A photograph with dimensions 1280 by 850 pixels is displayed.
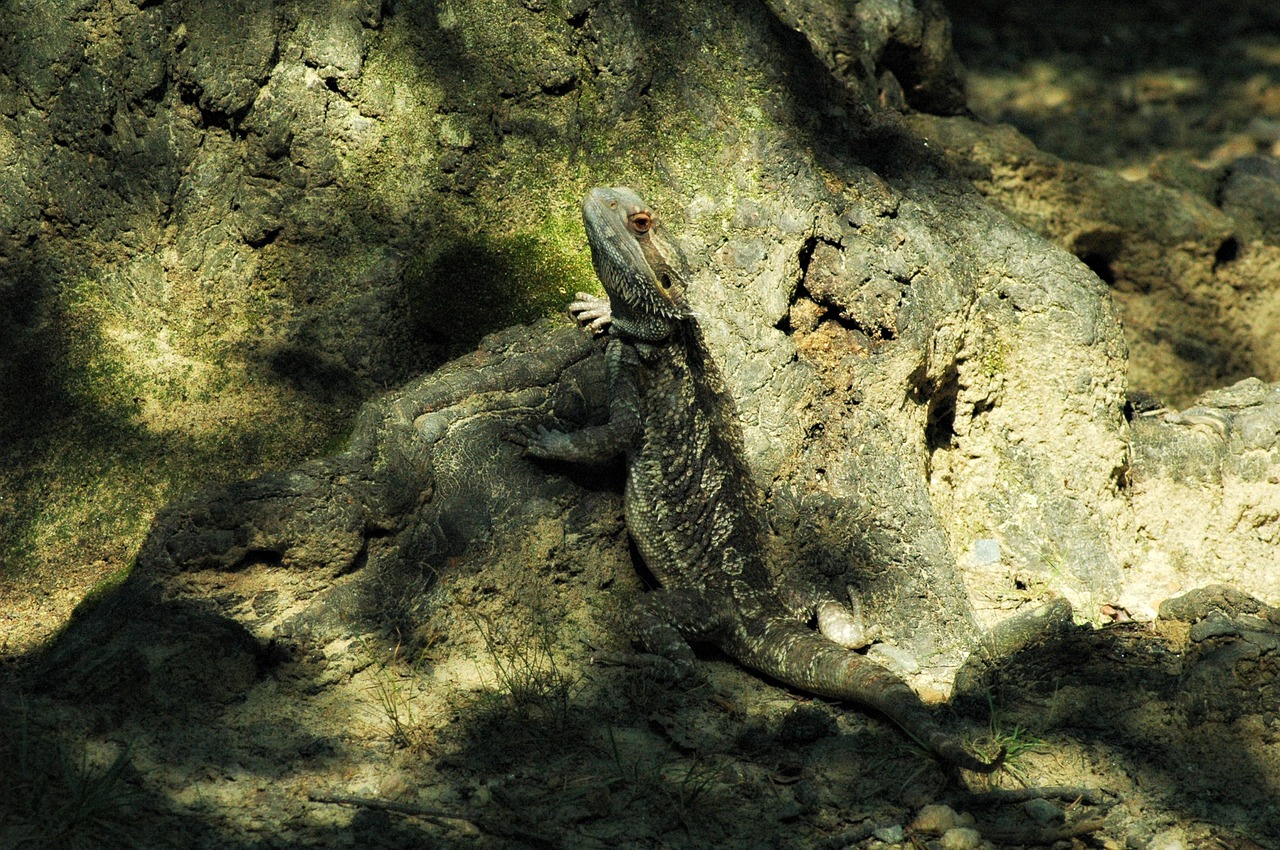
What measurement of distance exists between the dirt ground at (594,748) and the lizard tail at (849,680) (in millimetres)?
95

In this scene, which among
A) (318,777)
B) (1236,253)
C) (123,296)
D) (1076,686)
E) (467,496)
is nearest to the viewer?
(318,777)

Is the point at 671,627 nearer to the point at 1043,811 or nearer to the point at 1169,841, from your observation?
the point at 1043,811

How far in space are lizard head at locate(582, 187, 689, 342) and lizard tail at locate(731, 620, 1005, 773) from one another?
1.55m

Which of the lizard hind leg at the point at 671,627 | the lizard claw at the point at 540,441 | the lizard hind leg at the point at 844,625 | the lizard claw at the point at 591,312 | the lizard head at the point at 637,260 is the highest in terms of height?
the lizard head at the point at 637,260

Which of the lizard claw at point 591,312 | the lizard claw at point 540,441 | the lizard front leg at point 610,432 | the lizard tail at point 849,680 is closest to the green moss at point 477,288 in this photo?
the lizard claw at point 591,312

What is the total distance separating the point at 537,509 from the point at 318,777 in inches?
63.7

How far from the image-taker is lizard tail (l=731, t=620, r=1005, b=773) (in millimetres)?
4332

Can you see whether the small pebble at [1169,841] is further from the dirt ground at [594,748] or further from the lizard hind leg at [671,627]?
the lizard hind leg at [671,627]

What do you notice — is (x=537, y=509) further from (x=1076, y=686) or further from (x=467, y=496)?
(x=1076, y=686)

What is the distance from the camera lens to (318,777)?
4113 millimetres

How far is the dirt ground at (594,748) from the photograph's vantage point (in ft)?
12.8

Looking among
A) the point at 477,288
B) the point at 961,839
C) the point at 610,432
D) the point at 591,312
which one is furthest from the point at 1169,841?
the point at 477,288

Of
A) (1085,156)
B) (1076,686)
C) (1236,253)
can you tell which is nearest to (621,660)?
(1076,686)

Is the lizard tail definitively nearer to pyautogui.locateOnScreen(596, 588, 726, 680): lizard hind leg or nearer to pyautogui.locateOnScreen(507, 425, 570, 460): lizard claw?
pyautogui.locateOnScreen(596, 588, 726, 680): lizard hind leg
